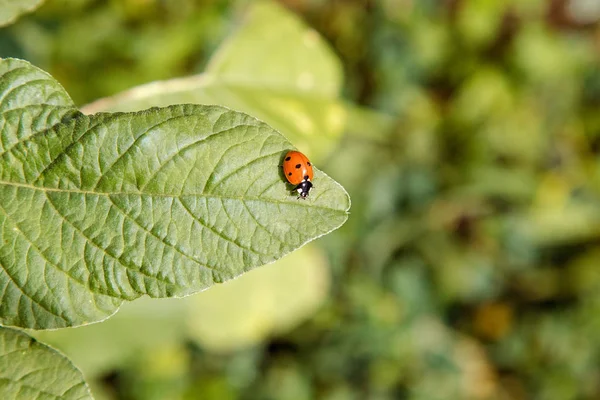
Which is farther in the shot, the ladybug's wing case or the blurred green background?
the blurred green background

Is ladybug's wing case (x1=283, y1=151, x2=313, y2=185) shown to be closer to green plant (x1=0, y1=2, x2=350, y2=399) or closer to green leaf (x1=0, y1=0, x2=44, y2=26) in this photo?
green plant (x1=0, y1=2, x2=350, y2=399)

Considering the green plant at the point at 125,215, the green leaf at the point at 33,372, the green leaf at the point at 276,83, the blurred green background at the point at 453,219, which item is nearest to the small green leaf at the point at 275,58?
the green leaf at the point at 276,83

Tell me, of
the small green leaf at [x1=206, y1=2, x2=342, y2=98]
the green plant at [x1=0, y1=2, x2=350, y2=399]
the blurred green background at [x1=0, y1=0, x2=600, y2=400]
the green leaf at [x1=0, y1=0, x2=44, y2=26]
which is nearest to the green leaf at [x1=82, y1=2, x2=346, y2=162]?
the small green leaf at [x1=206, y1=2, x2=342, y2=98]

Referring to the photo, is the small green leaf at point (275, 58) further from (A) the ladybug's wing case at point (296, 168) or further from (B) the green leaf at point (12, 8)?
(A) the ladybug's wing case at point (296, 168)

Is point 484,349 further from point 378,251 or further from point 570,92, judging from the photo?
point 570,92

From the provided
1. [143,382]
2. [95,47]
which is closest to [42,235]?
[95,47]
